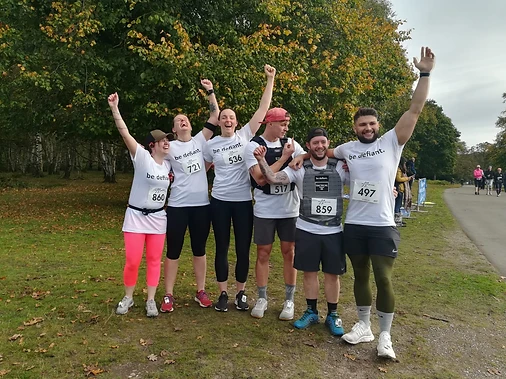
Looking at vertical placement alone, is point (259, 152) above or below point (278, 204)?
above

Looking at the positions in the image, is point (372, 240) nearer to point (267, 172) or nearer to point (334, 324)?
point (334, 324)

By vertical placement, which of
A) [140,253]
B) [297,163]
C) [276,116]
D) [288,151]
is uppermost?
[276,116]

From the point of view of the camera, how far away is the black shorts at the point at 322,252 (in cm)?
441

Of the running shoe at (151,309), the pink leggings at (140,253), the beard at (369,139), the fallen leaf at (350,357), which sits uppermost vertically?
the beard at (369,139)

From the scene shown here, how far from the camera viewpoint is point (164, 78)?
36.5ft

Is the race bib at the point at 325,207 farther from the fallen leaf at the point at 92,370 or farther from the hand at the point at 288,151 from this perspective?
the fallen leaf at the point at 92,370

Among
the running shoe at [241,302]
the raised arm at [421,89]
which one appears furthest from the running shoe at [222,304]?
the raised arm at [421,89]

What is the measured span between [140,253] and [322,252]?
1.95m

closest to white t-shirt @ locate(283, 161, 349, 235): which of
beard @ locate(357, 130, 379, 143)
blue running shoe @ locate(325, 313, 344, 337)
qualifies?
beard @ locate(357, 130, 379, 143)

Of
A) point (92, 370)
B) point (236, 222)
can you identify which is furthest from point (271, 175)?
point (92, 370)

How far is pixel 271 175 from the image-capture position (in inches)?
177

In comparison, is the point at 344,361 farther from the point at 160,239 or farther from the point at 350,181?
the point at 160,239

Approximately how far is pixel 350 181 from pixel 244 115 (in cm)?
773

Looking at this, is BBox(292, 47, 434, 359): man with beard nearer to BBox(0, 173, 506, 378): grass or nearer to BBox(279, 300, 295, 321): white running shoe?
BBox(0, 173, 506, 378): grass
